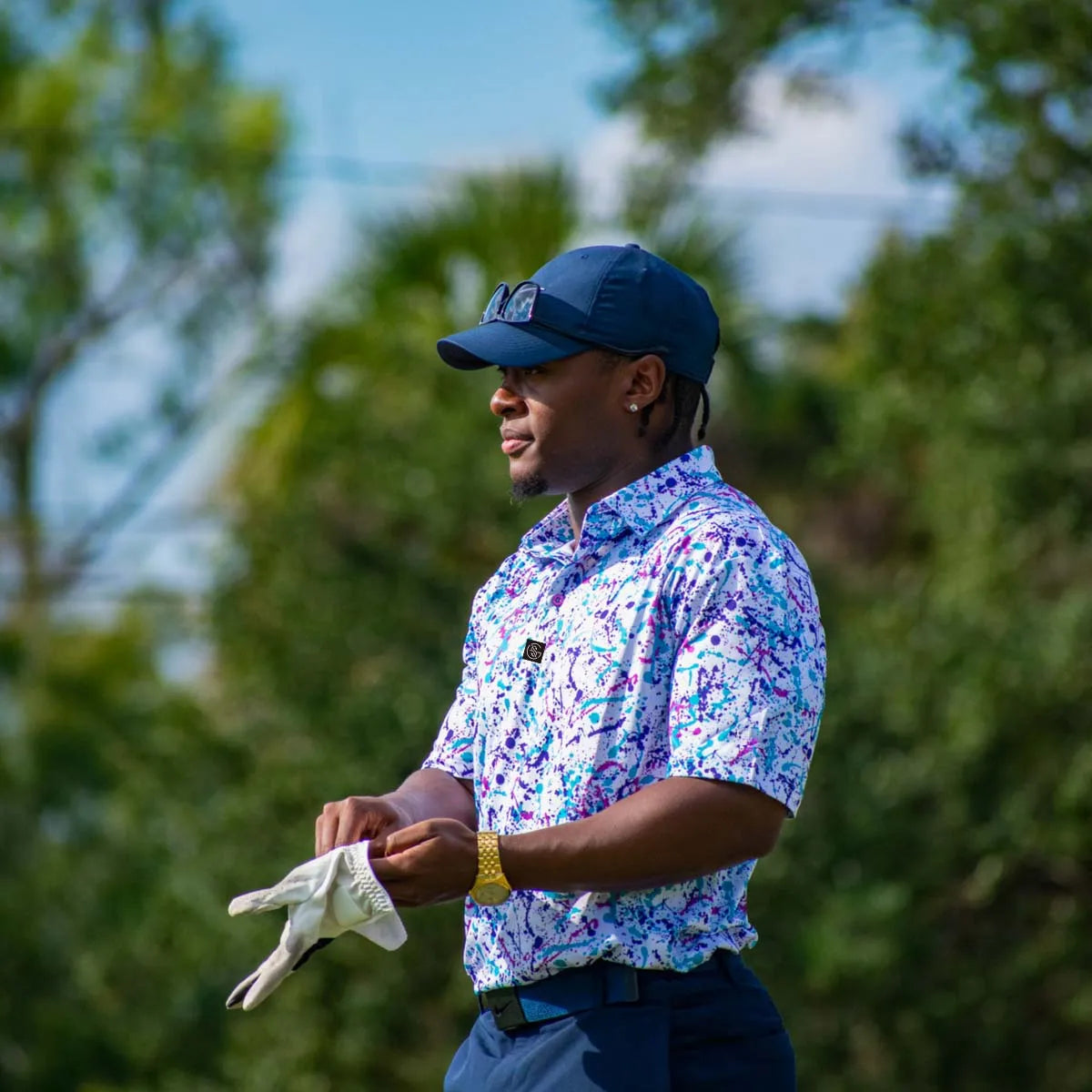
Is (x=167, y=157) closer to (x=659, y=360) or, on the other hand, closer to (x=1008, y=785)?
(x=1008, y=785)

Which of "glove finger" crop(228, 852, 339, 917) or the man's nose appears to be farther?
the man's nose

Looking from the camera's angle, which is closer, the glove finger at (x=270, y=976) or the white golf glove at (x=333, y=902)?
the white golf glove at (x=333, y=902)

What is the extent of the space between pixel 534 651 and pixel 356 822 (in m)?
0.36

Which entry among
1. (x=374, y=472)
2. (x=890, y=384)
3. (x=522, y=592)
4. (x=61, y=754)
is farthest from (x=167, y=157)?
(x=522, y=592)

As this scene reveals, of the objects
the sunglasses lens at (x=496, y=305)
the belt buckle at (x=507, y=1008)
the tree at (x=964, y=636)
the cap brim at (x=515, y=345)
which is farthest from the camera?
the tree at (x=964, y=636)

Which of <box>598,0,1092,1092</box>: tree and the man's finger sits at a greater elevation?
the man's finger

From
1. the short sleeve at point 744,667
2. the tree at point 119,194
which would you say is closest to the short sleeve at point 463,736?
the short sleeve at point 744,667

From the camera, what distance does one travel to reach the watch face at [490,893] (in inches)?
95.4

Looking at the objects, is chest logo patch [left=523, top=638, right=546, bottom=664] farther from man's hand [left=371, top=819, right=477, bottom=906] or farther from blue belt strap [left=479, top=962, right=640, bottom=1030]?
blue belt strap [left=479, top=962, right=640, bottom=1030]

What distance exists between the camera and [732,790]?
2424 millimetres

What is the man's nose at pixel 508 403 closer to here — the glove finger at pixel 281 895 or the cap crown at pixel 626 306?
the cap crown at pixel 626 306

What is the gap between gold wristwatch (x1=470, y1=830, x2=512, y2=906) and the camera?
2420 millimetres

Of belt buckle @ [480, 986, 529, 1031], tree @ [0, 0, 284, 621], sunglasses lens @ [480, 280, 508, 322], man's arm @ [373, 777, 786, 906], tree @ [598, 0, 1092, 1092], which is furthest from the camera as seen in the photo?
tree @ [0, 0, 284, 621]

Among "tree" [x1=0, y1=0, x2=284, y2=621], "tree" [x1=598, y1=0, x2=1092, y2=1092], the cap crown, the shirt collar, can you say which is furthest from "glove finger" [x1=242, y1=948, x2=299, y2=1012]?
"tree" [x1=0, y1=0, x2=284, y2=621]
